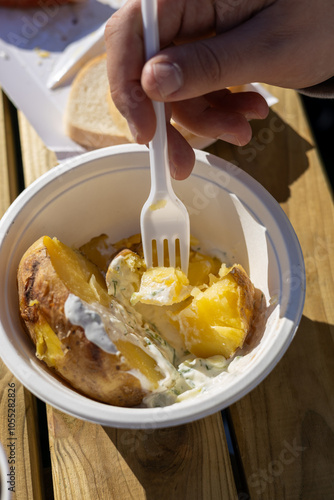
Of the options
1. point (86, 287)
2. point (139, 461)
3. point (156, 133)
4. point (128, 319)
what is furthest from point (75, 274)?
point (139, 461)

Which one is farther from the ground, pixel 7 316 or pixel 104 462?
pixel 7 316

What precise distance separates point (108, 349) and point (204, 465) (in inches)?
16.4

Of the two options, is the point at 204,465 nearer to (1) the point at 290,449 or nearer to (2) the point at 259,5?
(1) the point at 290,449

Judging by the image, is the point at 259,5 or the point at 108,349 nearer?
the point at 108,349

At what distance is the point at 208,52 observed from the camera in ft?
3.46

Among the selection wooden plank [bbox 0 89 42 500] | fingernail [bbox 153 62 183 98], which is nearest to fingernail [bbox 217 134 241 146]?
fingernail [bbox 153 62 183 98]

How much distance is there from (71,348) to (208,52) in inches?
27.4

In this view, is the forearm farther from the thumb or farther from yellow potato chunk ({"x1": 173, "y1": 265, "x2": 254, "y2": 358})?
yellow potato chunk ({"x1": 173, "y1": 265, "x2": 254, "y2": 358})

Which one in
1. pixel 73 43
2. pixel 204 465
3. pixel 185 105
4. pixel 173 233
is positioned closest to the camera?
pixel 204 465

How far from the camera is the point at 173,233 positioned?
1.26 metres

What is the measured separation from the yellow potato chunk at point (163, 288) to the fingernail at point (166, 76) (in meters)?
0.43

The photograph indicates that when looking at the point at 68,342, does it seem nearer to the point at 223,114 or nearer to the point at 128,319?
the point at 128,319

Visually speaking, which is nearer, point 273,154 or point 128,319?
point 128,319

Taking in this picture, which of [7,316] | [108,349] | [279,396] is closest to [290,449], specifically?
[279,396]
